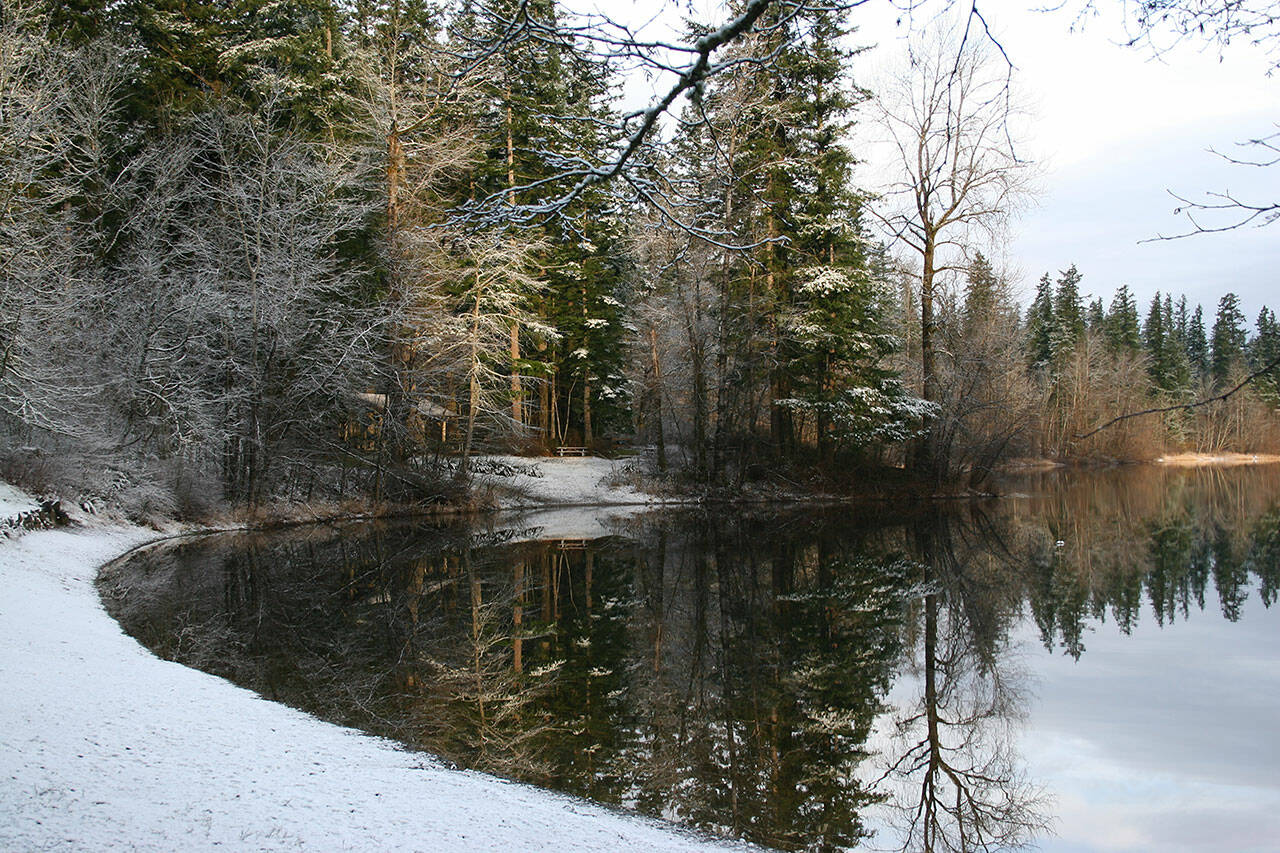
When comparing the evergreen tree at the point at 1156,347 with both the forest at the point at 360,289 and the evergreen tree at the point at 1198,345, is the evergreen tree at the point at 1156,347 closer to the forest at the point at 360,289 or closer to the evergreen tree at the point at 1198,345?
the evergreen tree at the point at 1198,345

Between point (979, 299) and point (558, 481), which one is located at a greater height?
point (979, 299)

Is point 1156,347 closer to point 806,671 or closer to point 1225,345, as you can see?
point 1225,345

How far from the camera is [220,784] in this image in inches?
170

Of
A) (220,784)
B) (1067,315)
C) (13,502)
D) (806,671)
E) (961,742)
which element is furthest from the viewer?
(1067,315)

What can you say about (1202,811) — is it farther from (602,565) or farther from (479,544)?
(479,544)

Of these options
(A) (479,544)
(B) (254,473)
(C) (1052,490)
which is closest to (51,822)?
(A) (479,544)

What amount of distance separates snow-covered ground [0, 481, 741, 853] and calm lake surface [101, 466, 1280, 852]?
57 cm

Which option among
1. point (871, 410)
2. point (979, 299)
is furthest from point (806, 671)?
point (979, 299)

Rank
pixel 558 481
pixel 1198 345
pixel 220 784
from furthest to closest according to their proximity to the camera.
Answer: pixel 1198 345, pixel 558 481, pixel 220 784

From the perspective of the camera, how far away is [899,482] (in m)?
28.0

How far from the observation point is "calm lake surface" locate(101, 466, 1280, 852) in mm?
5387

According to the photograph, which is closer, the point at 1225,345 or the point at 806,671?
the point at 806,671

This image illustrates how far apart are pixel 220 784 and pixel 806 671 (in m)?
5.56

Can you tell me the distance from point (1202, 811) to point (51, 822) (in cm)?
679
